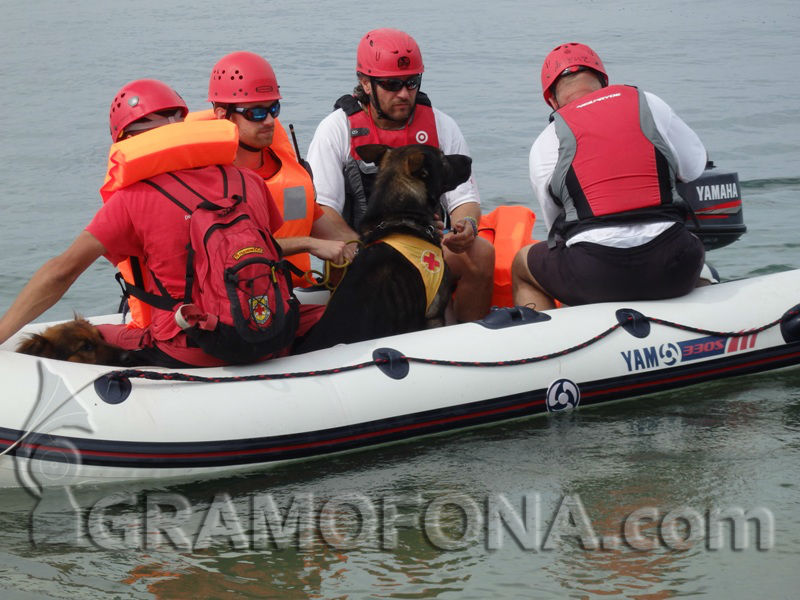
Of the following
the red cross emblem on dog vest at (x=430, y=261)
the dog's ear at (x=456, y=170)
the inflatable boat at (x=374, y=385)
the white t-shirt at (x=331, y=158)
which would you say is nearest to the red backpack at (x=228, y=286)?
the inflatable boat at (x=374, y=385)

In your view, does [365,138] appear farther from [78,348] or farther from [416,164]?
[78,348]

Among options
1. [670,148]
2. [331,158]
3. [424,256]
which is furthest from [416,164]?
[670,148]

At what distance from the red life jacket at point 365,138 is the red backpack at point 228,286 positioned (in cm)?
140

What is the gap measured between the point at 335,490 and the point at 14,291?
521 cm

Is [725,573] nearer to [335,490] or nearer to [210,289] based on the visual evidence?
[335,490]

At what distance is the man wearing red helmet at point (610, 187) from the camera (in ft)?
18.2

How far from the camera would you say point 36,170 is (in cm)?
1339

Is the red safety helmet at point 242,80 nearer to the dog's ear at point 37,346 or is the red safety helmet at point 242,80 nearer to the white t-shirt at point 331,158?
the white t-shirt at point 331,158

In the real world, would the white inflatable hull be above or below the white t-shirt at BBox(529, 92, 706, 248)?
below

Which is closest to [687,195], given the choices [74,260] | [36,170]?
[74,260]

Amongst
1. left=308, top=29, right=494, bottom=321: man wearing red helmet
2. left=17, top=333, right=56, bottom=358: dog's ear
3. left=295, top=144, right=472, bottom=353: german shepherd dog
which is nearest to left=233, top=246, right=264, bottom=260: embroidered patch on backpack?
left=295, top=144, right=472, bottom=353: german shepherd dog

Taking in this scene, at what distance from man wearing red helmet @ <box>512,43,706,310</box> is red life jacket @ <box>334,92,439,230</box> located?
77cm

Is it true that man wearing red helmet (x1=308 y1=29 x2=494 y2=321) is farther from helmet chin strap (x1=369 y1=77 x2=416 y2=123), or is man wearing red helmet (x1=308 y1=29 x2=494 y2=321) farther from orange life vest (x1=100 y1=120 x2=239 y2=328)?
orange life vest (x1=100 y1=120 x2=239 y2=328)

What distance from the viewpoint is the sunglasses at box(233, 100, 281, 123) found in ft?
17.9
